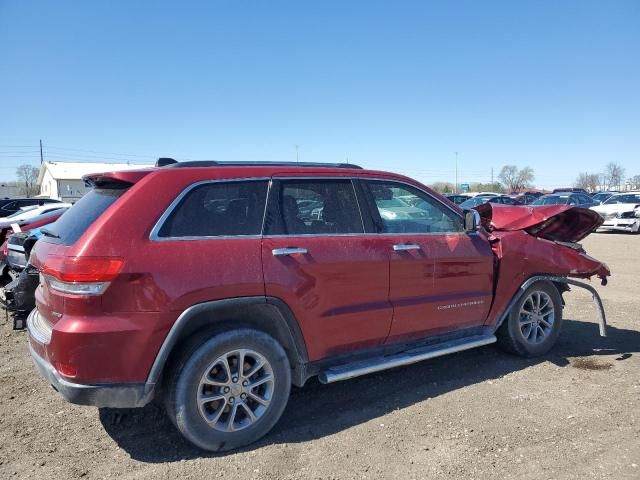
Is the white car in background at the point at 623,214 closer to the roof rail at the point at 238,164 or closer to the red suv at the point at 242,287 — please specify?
the red suv at the point at 242,287

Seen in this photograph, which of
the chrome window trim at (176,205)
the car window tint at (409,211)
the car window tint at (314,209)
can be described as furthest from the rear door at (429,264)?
the chrome window trim at (176,205)

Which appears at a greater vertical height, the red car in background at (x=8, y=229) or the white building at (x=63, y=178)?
the white building at (x=63, y=178)

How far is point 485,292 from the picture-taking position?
14.6 feet

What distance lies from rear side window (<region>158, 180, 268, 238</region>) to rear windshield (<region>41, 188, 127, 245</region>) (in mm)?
426

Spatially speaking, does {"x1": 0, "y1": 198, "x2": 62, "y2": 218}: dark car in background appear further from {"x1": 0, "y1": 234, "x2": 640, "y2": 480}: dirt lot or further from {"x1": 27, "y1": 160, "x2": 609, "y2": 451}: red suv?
{"x1": 27, "y1": 160, "x2": 609, "y2": 451}: red suv

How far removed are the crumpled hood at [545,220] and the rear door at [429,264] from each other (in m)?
0.63

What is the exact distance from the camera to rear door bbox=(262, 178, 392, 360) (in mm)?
3336

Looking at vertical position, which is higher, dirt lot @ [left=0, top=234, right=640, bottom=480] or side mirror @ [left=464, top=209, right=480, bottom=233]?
side mirror @ [left=464, top=209, right=480, bottom=233]

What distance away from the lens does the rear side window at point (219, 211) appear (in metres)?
3.10

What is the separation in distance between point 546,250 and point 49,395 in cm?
479

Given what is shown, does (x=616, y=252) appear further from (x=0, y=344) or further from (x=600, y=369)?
Answer: (x=0, y=344)

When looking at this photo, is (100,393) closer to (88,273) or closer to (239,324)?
(88,273)

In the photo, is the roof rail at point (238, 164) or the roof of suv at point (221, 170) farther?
the roof rail at point (238, 164)

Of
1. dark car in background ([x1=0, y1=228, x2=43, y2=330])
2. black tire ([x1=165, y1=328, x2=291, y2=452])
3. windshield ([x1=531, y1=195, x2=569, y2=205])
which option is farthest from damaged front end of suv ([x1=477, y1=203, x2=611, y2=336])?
windshield ([x1=531, y1=195, x2=569, y2=205])
